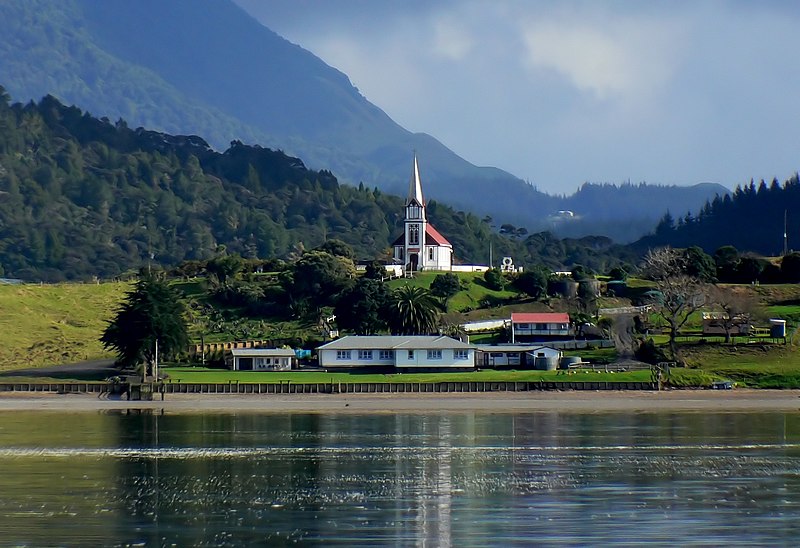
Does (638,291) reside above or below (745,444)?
above

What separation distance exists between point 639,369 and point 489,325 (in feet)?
78.9

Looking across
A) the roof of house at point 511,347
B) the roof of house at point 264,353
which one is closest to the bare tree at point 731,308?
the roof of house at point 511,347

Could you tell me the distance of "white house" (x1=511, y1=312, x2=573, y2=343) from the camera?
94812 millimetres

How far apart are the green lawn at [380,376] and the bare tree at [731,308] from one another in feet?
45.0

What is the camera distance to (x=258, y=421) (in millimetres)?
62594

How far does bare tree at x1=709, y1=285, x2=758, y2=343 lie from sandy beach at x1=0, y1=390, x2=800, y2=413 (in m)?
15.2

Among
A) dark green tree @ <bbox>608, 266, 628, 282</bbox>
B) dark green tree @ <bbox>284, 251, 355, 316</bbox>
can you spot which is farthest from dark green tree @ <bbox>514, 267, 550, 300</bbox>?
dark green tree @ <bbox>284, 251, 355, 316</bbox>

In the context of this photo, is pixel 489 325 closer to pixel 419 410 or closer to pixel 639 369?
pixel 639 369

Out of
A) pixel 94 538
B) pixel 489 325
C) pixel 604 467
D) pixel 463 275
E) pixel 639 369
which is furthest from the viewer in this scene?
pixel 463 275

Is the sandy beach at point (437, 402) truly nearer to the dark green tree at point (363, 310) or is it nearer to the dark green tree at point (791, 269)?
the dark green tree at point (363, 310)

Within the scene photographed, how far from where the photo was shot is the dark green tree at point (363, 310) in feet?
315

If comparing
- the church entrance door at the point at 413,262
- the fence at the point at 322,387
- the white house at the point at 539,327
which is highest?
the church entrance door at the point at 413,262

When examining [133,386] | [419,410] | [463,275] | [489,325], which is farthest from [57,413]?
[463,275]

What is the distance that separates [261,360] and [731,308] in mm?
33178
